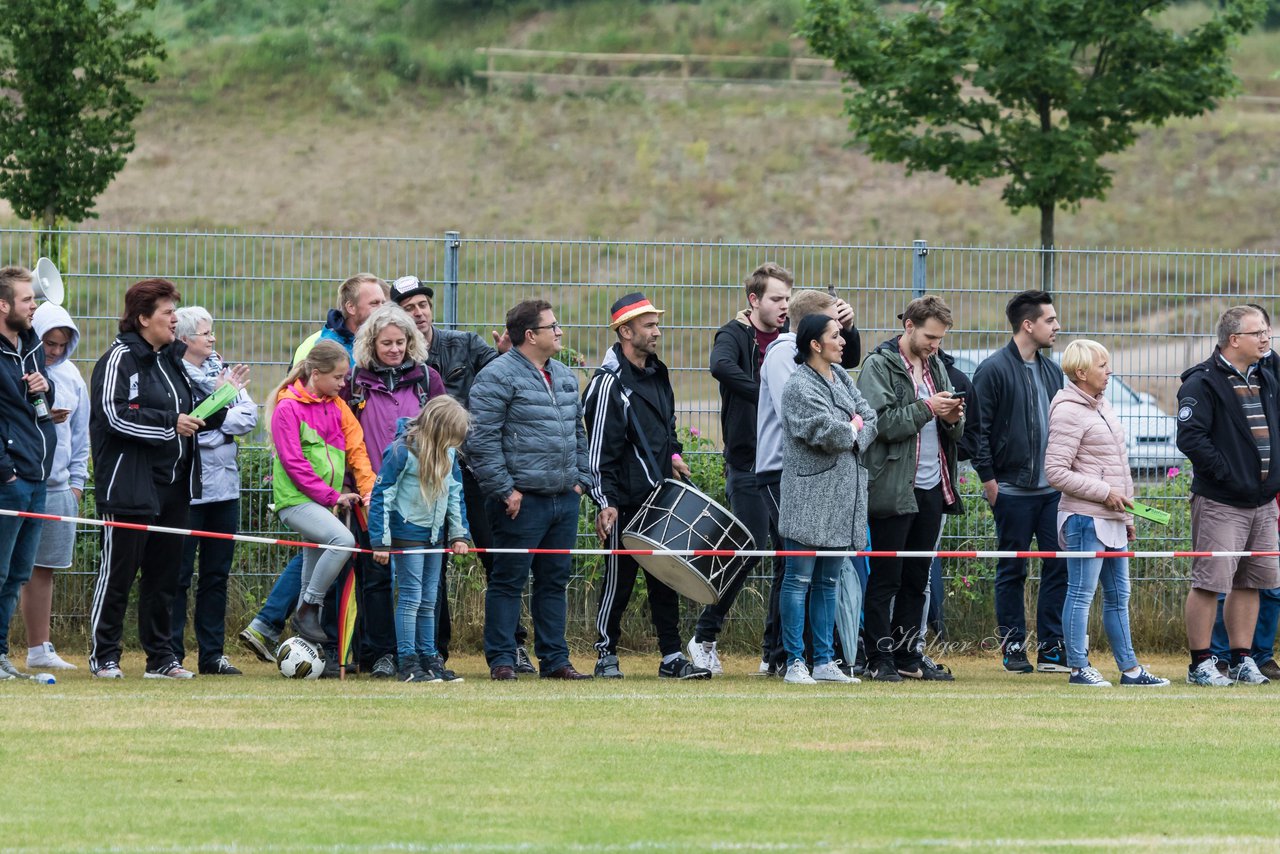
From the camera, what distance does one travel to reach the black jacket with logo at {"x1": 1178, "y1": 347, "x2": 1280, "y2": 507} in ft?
36.1

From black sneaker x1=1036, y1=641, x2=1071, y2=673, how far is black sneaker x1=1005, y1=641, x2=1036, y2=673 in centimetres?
8

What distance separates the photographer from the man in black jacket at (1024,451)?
465 inches

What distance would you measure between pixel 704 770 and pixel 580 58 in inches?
2133

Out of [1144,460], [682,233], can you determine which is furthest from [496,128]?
[1144,460]

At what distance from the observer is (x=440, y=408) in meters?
10.4

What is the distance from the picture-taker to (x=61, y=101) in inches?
627

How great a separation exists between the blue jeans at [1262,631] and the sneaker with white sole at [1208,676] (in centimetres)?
45

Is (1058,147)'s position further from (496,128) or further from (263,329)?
(496,128)

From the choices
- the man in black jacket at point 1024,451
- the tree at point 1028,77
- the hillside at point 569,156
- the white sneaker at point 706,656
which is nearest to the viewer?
the white sneaker at point 706,656

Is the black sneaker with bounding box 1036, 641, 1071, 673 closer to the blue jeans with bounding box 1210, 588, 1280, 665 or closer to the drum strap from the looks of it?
the blue jeans with bounding box 1210, 588, 1280, 665

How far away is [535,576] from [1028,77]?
11765 millimetres

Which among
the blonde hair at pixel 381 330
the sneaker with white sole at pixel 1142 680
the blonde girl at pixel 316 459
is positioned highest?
the blonde hair at pixel 381 330

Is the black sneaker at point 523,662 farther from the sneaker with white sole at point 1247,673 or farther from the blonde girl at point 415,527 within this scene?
the sneaker with white sole at point 1247,673

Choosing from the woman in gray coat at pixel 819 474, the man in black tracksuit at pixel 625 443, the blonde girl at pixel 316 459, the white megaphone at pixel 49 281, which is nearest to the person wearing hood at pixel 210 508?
the blonde girl at pixel 316 459
